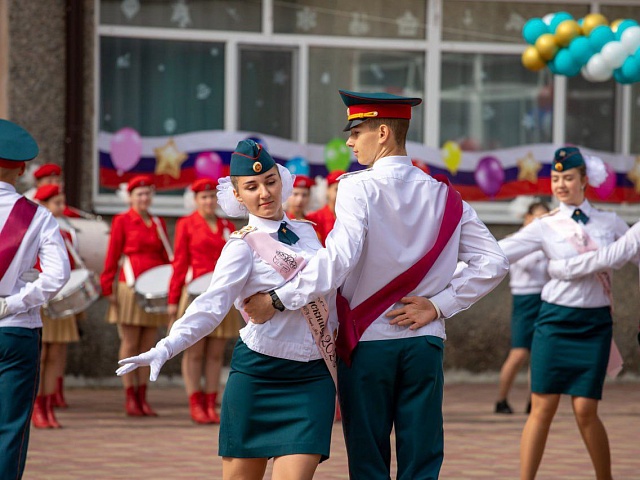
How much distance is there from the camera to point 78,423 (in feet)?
33.6

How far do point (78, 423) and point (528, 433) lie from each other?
4.37 metres

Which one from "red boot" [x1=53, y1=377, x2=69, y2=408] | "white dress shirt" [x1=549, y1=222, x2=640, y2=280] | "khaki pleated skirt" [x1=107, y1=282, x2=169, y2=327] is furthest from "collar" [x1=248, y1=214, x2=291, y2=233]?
"red boot" [x1=53, y1=377, x2=69, y2=408]

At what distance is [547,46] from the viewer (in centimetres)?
981

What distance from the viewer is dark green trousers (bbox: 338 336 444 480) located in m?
4.89

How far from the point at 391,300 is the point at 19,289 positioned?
6.44 feet

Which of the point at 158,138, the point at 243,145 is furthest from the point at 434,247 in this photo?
the point at 158,138

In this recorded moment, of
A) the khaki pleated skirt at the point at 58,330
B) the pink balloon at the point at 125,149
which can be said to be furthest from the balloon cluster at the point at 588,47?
the pink balloon at the point at 125,149

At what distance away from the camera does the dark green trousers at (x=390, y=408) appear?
4.89 meters

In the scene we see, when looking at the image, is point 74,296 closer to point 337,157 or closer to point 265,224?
point 337,157

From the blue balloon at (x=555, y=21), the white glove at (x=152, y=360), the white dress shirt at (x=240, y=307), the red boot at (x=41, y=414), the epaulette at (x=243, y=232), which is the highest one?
the blue balloon at (x=555, y=21)

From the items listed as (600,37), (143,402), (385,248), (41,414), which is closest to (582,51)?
(600,37)

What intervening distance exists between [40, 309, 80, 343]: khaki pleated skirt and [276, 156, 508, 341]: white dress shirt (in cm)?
595

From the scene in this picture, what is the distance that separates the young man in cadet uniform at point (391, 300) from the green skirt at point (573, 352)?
2332 mm

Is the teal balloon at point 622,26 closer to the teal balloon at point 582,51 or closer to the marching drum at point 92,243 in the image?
the teal balloon at point 582,51
